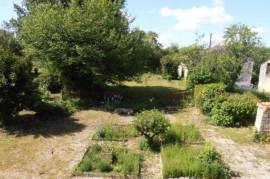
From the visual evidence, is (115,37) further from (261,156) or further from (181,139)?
(261,156)

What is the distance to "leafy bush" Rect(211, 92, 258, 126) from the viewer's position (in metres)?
13.2

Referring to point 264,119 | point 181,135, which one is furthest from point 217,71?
point 181,135

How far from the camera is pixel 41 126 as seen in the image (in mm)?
12406

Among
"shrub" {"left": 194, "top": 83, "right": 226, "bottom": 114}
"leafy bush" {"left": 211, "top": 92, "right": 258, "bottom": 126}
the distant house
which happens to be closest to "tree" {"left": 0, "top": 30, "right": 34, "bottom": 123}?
"shrub" {"left": 194, "top": 83, "right": 226, "bottom": 114}

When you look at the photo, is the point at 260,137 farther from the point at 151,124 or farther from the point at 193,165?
the point at 193,165

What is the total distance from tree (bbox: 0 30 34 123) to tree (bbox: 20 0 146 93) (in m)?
3.00

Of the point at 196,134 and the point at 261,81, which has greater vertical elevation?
the point at 261,81

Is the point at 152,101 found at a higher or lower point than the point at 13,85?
lower

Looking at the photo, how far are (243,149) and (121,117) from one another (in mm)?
5537

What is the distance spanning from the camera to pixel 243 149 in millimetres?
10516

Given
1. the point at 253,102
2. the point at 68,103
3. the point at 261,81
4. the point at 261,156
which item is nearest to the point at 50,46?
the point at 68,103

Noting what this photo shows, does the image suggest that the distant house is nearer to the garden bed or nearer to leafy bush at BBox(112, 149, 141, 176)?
leafy bush at BBox(112, 149, 141, 176)

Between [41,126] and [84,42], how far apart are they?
5228 millimetres

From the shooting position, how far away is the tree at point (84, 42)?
15680 millimetres
